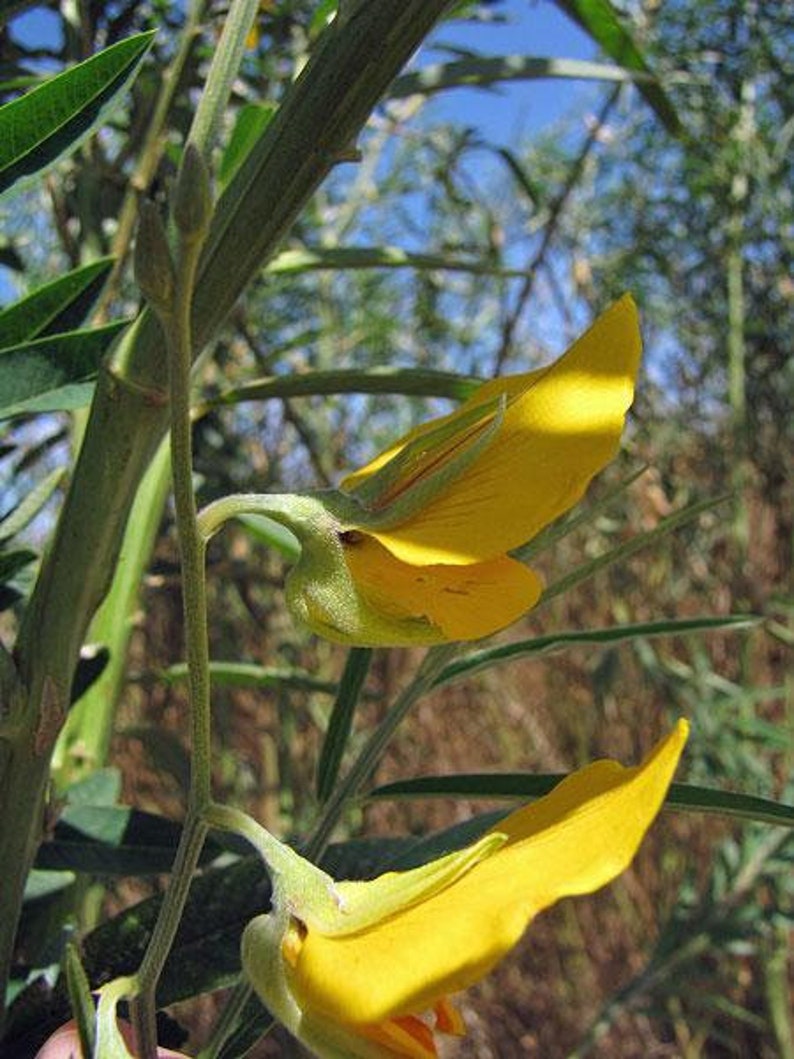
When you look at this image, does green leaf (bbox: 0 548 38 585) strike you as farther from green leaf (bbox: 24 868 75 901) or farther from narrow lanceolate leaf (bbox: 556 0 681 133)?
narrow lanceolate leaf (bbox: 556 0 681 133)

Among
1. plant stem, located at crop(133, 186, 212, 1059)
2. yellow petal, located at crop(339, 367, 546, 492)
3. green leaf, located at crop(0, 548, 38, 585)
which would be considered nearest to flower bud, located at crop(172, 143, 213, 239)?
plant stem, located at crop(133, 186, 212, 1059)

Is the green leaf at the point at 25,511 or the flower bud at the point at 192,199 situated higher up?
the flower bud at the point at 192,199

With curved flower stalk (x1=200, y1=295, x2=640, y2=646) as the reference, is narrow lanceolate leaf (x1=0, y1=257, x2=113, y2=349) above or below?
above

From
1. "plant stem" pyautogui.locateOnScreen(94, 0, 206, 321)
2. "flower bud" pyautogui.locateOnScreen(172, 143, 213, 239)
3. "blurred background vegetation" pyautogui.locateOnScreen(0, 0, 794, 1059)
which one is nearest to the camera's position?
"flower bud" pyautogui.locateOnScreen(172, 143, 213, 239)

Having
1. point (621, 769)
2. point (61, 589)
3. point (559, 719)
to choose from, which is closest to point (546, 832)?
point (621, 769)

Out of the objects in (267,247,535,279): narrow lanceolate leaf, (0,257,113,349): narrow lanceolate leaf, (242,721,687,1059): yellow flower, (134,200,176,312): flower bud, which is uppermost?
(134,200,176,312): flower bud

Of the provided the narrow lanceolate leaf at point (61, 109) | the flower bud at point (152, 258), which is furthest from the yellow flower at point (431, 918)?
the narrow lanceolate leaf at point (61, 109)

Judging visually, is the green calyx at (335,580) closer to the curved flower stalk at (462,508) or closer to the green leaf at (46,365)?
the curved flower stalk at (462,508)
